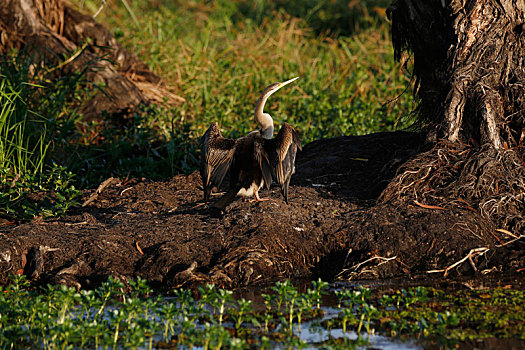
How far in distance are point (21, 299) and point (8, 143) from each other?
2.84 metres

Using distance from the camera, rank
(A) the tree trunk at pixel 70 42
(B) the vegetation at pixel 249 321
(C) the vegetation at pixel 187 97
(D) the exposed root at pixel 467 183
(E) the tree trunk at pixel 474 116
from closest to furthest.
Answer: (B) the vegetation at pixel 249 321 → (D) the exposed root at pixel 467 183 → (E) the tree trunk at pixel 474 116 → (C) the vegetation at pixel 187 97 → (A) the tree trunk at pixel 70 42

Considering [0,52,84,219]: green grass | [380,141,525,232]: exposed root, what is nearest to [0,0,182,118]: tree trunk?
[0,52,84,219]: green grass

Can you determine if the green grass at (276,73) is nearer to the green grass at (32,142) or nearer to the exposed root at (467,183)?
the green grass at (32,142)

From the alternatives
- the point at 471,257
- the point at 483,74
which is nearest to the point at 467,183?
the point at 471,257

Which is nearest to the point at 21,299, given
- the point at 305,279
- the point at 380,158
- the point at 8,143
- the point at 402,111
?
the point at 305,279

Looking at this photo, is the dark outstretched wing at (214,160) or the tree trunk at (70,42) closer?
the dark outstretched wing at (214,160)

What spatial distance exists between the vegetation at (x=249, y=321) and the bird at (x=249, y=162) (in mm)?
1460

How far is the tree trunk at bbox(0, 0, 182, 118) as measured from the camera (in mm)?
7973

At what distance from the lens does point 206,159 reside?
18.0 feet

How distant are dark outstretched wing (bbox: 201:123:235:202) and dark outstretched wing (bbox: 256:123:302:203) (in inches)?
10.9

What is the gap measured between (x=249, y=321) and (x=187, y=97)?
5475 millimetres

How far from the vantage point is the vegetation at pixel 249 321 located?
10.9ft

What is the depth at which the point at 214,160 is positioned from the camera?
18.0 ft

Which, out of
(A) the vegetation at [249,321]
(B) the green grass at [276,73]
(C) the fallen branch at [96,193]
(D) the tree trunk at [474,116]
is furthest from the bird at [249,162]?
(B) the green grass at [276,73]
